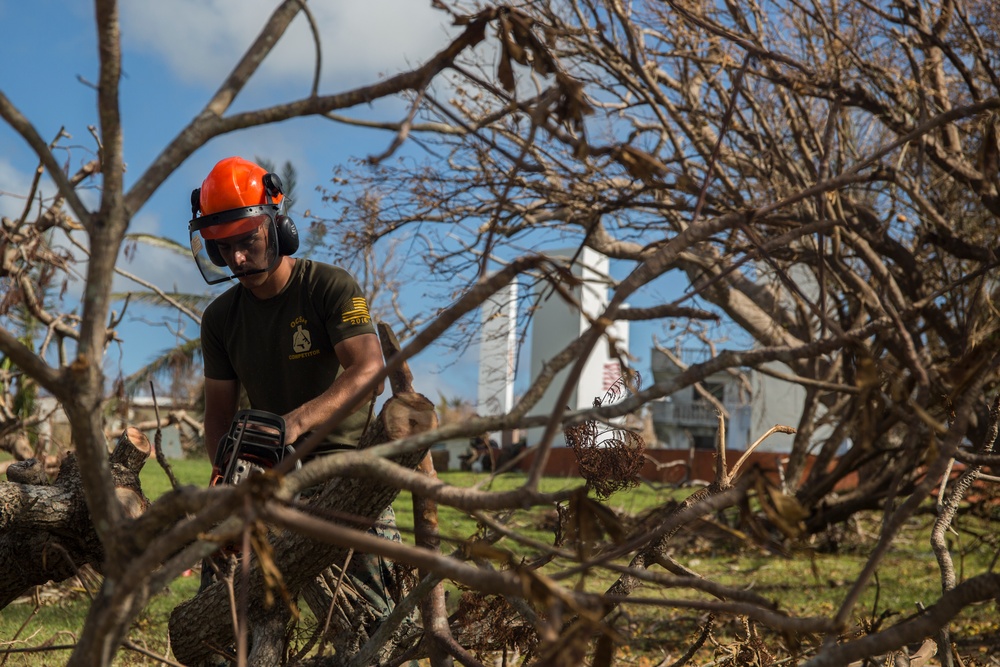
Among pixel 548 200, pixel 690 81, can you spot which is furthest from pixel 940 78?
pixel 548 200

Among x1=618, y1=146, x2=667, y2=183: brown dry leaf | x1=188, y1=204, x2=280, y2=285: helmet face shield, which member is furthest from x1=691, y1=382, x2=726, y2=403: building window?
x1=618, y1=146, x2=667, y2=183: brown dry leaf

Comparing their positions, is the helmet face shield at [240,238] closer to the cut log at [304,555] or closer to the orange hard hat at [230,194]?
the orange hard hat at [230,194]

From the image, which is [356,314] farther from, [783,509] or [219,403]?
[783,509]

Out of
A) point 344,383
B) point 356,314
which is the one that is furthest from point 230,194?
point 344,383

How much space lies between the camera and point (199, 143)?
140 cm

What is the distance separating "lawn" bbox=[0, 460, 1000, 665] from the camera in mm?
4648

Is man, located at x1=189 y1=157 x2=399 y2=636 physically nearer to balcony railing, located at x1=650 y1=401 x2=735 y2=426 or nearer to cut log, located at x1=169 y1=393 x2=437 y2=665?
cut log, located at x1=169 y1=393 x2=437 y2=665

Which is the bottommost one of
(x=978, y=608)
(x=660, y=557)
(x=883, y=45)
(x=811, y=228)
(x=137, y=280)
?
(x=978, y=608)

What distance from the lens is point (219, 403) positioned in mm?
3646

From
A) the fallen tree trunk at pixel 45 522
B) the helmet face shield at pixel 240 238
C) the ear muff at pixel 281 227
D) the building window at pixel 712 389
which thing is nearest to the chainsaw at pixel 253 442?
the fallen tree trunk at pixel 45 522

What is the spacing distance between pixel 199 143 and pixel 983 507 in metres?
7.92

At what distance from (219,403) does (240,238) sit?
0.79m

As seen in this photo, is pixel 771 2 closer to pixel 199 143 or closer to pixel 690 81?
pixel 690 81

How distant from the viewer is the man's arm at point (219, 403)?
139 inches
